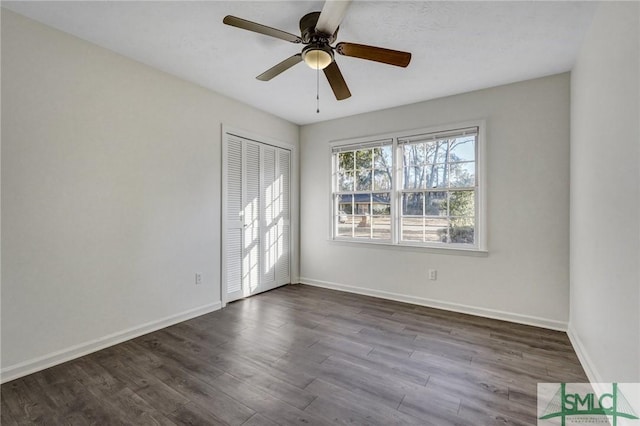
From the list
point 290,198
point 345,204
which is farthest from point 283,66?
point 290,198

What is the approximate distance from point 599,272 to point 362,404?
1.80 meters

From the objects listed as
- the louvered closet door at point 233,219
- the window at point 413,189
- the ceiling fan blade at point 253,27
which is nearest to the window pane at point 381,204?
the window at point 413,189

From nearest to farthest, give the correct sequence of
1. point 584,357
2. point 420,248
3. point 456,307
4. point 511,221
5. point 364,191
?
point 584,357 → point 511,221 → point 456,307 → point 420,248 → point 364,191

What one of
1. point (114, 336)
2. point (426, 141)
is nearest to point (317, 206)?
point (426, 141)

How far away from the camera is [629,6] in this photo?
148 cm

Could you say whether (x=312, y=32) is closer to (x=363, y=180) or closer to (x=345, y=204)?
(x=363, y=180)

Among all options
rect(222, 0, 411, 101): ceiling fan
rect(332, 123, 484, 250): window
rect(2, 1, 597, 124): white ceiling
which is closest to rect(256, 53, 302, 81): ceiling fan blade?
Result: rect(222, 0, 411, 101): ceiling fan

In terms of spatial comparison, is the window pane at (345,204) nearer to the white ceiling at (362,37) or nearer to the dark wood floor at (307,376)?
the white ceiling at (362,37)

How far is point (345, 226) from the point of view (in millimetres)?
4469

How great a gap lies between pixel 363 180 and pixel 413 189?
2.52 ft

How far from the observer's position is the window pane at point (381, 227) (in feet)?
13.4

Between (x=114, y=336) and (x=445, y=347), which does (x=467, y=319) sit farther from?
(x=114, y=336)

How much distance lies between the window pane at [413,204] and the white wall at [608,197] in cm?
155

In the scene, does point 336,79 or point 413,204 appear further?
point 413,204
